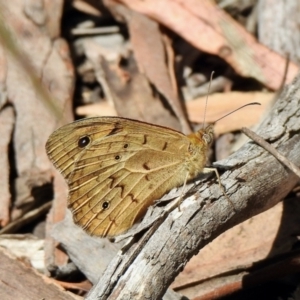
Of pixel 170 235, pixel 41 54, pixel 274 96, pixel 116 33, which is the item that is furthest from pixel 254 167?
pixel 116 33

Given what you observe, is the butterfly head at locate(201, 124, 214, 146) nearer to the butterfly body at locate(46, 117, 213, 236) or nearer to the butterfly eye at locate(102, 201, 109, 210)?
the butterfly body at locate(46, 117, 213, 236)

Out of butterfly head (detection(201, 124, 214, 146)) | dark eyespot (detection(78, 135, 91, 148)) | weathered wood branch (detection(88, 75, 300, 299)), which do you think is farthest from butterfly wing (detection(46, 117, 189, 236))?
weathered wood branch (detection(88, 75, 300, 299))

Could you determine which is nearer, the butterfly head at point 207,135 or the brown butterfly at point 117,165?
the brown butterfly at point 117,165

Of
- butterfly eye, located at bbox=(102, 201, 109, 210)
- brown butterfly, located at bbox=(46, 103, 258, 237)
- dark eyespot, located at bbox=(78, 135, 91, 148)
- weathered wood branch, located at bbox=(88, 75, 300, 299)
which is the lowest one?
weathered wood branch, located at bbox=(88, 75, 300, 299)

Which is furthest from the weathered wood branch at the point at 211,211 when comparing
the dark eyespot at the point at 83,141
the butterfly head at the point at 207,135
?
the dark eyespot at the point at 83,141

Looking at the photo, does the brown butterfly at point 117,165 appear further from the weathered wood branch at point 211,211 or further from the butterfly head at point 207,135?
the weathered wood branch at point 211,211

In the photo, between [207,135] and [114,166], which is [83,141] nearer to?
[114,166]

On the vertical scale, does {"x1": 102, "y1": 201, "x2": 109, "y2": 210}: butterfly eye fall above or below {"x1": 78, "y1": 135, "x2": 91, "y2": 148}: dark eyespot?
below
